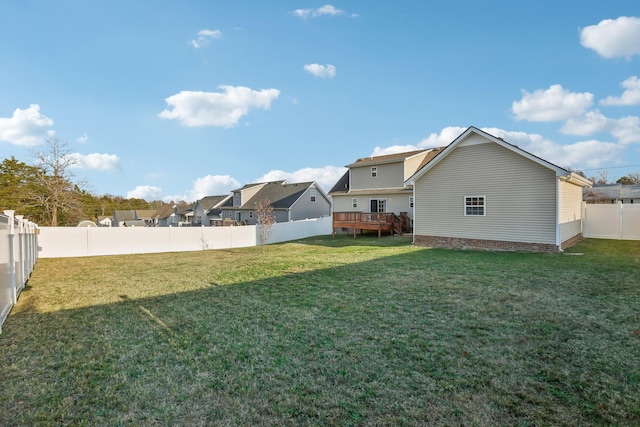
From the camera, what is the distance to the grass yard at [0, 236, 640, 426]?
270cm

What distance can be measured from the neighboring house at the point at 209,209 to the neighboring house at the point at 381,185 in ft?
67.5

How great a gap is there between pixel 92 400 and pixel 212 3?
1276cm

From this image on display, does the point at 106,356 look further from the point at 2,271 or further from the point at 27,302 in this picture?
the point at 27,302

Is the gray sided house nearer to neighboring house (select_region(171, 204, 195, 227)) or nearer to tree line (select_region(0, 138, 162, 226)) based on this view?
neighboring house (select_region(171, 204, 195, 227))

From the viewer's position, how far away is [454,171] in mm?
14406

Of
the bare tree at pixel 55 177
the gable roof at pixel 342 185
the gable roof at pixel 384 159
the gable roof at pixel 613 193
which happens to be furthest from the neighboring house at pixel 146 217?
the gable roof at pixel 613 193

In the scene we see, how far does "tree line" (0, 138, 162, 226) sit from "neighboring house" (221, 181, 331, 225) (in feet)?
47.8

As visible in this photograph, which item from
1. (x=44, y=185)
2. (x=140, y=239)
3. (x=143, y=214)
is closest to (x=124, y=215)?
(x=143, y=214)

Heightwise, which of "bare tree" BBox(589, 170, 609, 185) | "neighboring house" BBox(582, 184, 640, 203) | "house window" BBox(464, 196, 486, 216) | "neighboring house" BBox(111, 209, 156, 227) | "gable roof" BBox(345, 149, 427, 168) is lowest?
"neighboring house" BBox(111, 209, 156, 227)

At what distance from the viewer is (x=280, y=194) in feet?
111

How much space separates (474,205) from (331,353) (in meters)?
12.4

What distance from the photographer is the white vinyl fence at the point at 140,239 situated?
1505 cm

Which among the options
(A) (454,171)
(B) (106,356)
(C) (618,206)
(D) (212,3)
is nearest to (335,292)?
(B) (106,356)

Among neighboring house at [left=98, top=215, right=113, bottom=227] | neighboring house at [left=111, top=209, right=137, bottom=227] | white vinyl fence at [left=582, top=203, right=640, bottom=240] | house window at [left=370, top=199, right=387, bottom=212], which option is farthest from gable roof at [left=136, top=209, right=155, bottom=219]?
white vinyl fence at [left=582, top=203, right=640, bottom=240]
